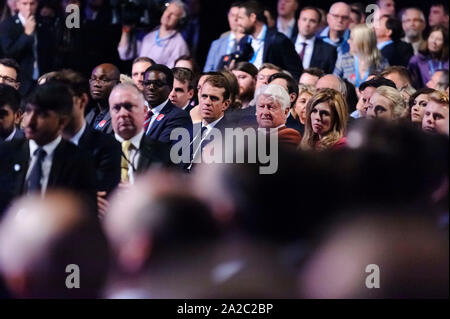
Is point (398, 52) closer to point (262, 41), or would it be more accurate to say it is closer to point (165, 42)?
point (262, 41)

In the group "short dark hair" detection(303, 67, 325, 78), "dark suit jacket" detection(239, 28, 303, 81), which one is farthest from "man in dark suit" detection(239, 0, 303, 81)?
"short dark hair" detection(303, 67, 325, 78)

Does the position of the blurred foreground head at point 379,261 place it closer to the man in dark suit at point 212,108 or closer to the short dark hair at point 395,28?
the man in dark suit at point 212,108

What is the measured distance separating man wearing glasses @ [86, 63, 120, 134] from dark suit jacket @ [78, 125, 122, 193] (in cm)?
97

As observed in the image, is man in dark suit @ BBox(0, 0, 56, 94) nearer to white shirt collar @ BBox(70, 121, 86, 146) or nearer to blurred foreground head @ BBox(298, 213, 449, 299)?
white shirt collar @ BBox(70, 121, 86, 146)

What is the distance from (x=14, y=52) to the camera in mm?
6457

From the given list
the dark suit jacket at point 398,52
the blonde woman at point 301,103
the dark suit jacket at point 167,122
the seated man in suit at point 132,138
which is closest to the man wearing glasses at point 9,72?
the dark suit jacket at point 167,122

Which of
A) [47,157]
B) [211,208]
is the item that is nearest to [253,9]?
[47,157]

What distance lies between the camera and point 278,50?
22.0ft

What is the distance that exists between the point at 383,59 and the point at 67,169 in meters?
3.33

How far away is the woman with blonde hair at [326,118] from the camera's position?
4.50 metres

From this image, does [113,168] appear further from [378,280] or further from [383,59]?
[383,59]

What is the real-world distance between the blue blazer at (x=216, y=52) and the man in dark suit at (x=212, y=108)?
1435mm

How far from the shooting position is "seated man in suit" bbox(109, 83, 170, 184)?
387 centimetres

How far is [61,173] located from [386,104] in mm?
1693
